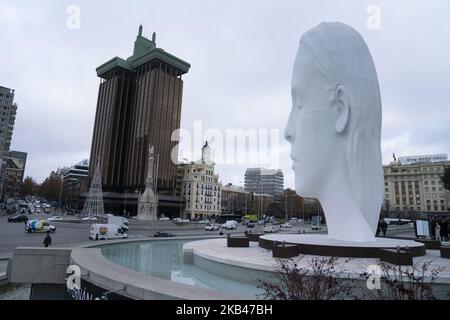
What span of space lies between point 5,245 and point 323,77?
27.9 metres

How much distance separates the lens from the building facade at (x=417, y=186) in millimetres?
116188

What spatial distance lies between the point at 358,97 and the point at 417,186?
125m

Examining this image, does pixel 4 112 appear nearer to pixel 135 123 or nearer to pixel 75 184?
pixel 135 123

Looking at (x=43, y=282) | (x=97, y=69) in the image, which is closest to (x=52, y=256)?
(x=43, y=282)

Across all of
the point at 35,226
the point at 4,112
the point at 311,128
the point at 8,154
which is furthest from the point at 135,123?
the point at 311,128

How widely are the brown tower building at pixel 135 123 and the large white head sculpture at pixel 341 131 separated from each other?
93218 mm

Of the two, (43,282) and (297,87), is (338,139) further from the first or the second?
(43,282)

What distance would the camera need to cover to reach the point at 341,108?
668 inches

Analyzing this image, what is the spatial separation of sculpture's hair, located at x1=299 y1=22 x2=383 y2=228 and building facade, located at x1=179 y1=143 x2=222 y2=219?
318 ft

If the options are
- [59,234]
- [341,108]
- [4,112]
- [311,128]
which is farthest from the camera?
[4,112]

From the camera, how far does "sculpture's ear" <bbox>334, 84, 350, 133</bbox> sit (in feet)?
54.9

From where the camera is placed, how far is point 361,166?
16.5 metres
